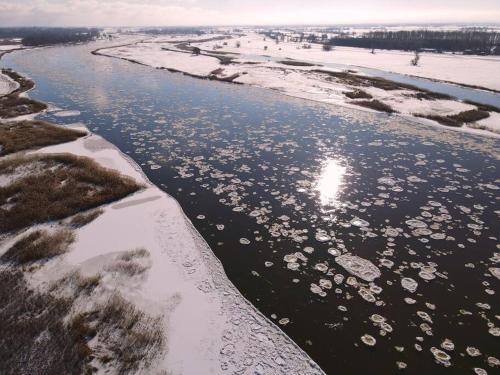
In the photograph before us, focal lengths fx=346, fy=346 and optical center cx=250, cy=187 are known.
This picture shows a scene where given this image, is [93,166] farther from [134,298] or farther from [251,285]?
[251,285]

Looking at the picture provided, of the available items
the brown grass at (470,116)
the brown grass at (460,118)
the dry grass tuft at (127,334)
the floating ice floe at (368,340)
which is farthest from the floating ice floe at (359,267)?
the brown grass at (470,116)

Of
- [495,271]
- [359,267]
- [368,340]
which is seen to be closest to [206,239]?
[359,267]

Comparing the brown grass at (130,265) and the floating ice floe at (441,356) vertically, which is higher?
the brown grass at (130,265)

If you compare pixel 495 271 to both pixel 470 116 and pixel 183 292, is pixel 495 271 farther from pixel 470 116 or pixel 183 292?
pixel 470 116

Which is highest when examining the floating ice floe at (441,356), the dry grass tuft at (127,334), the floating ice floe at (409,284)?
the dry grass tuft at (127,334)

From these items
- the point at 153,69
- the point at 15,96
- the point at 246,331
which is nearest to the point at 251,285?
the point at 246,331

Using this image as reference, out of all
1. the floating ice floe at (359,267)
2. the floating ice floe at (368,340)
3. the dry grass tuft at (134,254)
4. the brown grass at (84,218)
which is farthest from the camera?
the brown grass at (84,218)

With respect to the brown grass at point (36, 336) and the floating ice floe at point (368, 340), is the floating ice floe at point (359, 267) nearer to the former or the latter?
the floating ice floe at point (368, 340)
